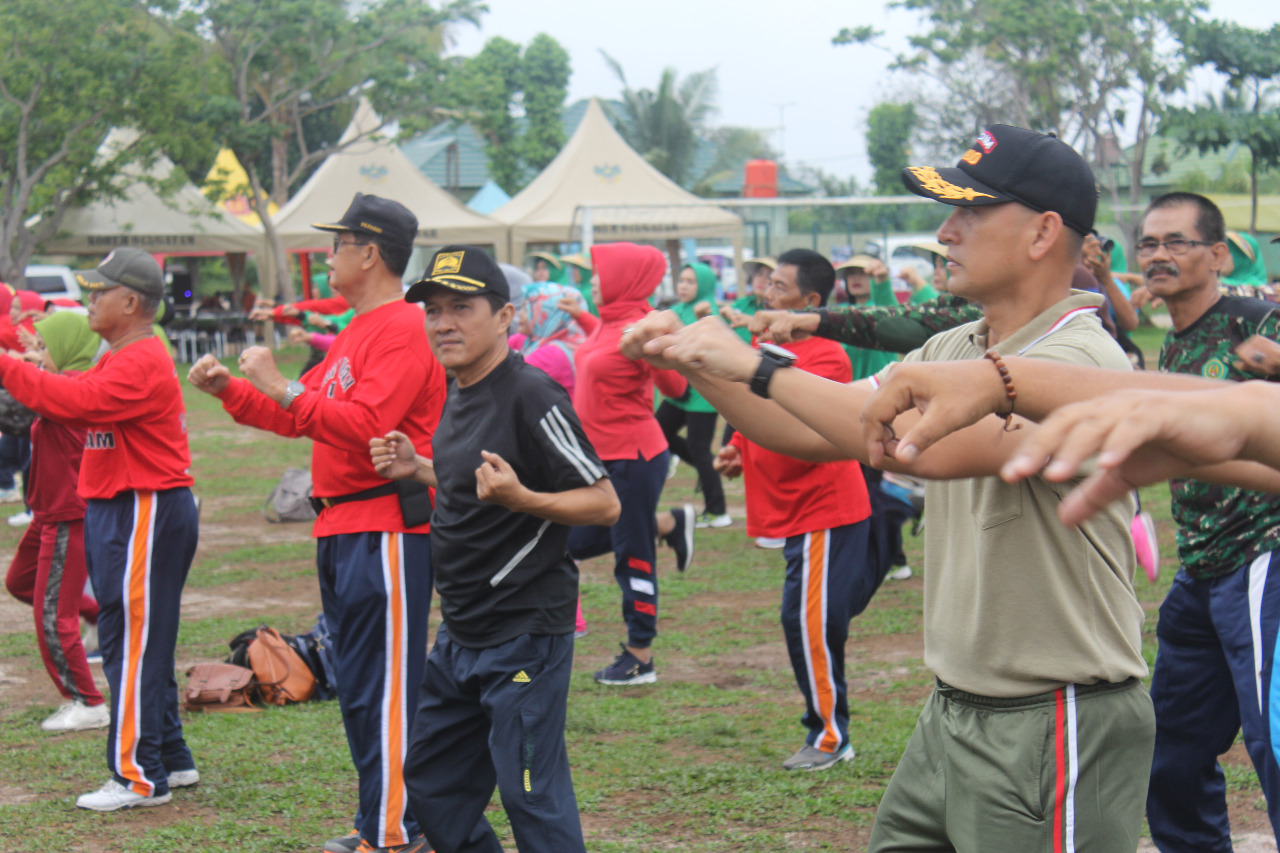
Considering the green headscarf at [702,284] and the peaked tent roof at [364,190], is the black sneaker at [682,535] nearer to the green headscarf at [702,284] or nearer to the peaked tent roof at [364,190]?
the green headscarf at [702,284]

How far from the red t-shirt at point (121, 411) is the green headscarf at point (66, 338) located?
1.63 metres

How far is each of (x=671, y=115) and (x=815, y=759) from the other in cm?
4314

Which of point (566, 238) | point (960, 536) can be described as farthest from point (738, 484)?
point (566, 238)

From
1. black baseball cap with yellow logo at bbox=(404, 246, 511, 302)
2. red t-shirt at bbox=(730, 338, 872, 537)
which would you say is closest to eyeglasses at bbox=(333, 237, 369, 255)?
black baseball cap with yellow logo at bbox=(404, 246, 511, 302)

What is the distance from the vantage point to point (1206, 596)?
3734mm

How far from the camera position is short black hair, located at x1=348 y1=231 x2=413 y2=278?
4.44m

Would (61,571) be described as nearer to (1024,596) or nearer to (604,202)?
(1024,596)

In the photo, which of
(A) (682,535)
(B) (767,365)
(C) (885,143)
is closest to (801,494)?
(A) (682,535)

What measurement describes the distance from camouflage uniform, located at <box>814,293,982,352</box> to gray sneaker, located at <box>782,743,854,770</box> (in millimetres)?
1812

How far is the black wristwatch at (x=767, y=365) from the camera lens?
227cm

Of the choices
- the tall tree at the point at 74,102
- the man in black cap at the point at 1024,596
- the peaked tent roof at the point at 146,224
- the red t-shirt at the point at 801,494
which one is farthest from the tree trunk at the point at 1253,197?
the man in black cap at the point at 1024,596

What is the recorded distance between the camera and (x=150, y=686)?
4926 mm

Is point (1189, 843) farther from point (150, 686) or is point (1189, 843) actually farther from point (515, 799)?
point (150, 686)

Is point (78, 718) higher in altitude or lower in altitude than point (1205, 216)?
lower
